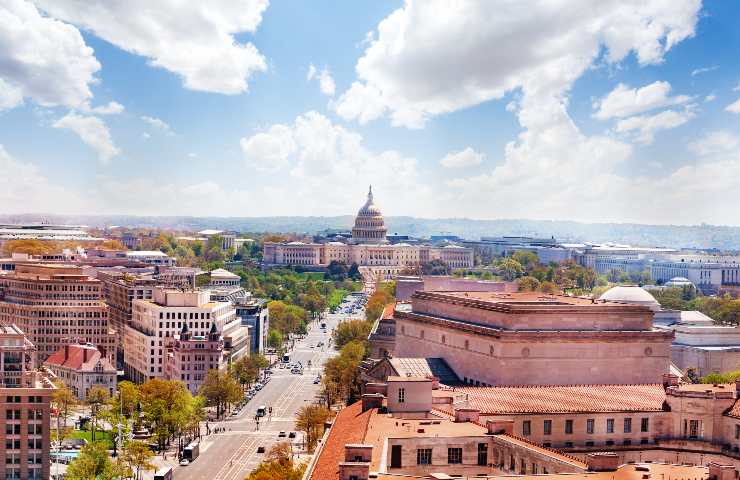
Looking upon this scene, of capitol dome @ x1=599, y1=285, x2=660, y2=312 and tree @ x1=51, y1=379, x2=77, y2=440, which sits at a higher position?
capitol dome @ x1=599, y1=285, x2=660, y2=312

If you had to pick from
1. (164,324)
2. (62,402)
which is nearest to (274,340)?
(164,324)

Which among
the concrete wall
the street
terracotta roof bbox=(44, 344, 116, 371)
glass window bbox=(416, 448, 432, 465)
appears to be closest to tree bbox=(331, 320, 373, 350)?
the street

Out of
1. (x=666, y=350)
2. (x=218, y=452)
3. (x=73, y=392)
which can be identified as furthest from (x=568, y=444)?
(x=73, y=392)

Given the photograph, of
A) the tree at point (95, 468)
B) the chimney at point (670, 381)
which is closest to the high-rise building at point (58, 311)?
the tree at point (95, 468)

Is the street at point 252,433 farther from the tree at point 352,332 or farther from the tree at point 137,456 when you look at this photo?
the tree at point 352,332

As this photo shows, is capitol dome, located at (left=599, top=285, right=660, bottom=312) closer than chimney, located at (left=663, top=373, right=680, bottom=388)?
No

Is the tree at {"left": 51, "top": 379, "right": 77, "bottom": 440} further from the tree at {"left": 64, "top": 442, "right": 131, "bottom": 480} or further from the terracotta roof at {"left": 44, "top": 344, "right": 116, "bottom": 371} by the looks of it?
the tree at {"left": 64, "top": 442, "right": 131, "bottom": 480}
